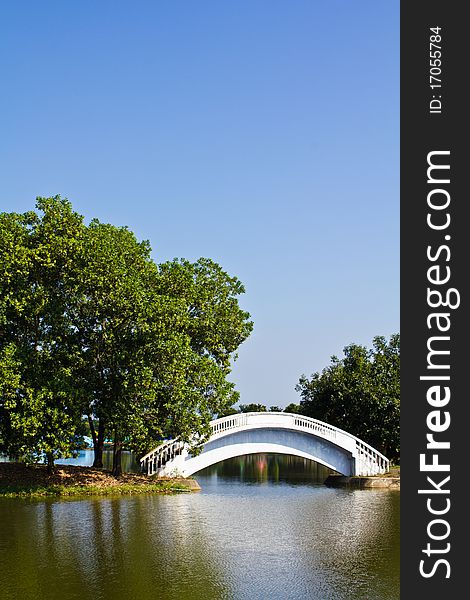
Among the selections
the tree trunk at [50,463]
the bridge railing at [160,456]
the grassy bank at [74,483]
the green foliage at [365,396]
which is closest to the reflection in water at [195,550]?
the grassy bank at [74,483]

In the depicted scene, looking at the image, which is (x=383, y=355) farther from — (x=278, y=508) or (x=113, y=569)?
(x=113, y=569)

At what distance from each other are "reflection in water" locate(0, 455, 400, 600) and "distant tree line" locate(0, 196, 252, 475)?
3670 millimetres

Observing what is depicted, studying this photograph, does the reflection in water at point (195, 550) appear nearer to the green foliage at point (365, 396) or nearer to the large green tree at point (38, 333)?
the large green tree at point (38, 333)

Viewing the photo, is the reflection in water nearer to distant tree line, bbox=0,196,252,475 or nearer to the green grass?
the green grass

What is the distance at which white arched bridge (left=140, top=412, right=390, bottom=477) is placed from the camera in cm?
3797

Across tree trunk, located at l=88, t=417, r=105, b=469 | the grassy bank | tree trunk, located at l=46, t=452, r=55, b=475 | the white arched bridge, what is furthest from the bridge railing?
tree trunk, located at l=46, t=452, r=55, b=475

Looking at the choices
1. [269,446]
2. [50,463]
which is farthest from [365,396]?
[50,463]

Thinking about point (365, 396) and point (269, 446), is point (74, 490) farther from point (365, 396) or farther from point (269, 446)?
point (365, 396)

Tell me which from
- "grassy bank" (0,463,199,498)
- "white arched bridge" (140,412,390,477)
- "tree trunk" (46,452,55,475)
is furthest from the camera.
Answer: "white arched bridge" (140,412,390,477)

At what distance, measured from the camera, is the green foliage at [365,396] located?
49125 millimetres

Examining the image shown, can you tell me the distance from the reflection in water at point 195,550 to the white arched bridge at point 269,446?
697 centimetres

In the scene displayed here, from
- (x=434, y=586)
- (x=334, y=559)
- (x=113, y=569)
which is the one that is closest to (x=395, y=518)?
(x=334, y=559)

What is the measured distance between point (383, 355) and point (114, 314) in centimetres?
2685

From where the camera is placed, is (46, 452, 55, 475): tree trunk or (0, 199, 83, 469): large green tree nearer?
(0, 199, 83, 469): large green tree
